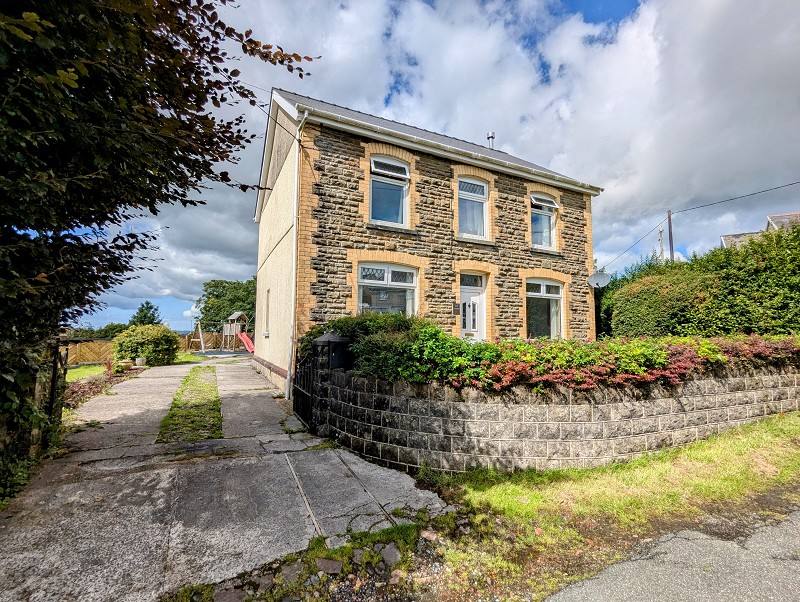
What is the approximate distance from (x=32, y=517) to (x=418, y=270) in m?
7.48

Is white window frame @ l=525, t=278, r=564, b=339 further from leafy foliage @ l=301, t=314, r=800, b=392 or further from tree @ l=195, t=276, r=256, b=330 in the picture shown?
tree @ l=195, t=276, r=256, b=330

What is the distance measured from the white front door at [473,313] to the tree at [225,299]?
102 ft

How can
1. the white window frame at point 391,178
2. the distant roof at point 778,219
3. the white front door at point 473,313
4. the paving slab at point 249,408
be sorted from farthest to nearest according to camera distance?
1. the distant roof at point 778,219
2. the white front door at point 473,313
3. the white window frame at point 391,178
4. the paving slab at point 249,408

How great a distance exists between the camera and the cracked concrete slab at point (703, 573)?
2350 mm

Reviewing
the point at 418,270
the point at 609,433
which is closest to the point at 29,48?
the point at 609,433

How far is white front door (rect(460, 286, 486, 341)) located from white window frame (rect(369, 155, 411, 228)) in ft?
8.24

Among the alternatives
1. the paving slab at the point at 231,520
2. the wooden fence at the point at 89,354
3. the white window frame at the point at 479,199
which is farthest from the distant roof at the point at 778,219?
the wooden fence at the point at 89,354

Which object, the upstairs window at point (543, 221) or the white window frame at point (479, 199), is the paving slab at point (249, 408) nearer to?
the white window frame at point (479, 199)

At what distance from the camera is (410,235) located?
9.09 metres

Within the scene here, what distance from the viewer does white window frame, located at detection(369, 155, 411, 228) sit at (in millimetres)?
8843

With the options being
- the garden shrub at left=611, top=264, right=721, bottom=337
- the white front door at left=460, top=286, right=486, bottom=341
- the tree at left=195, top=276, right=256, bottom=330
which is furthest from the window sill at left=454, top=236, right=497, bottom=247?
the tree at left=195, top=276, right=256, bottom=330

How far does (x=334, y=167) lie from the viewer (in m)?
8.34

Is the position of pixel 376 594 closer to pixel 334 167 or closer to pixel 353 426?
pixel 353 426

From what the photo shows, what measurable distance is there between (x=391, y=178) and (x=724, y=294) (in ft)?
29.0
